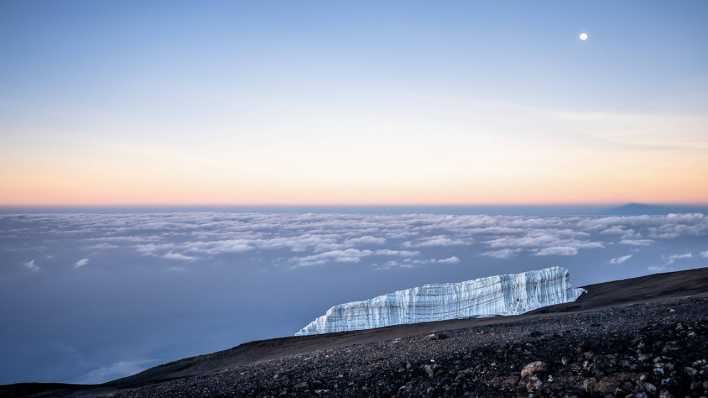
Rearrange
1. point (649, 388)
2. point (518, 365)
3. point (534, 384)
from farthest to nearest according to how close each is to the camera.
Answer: point (518, 365) → point (534, 384) → point (649, 388)

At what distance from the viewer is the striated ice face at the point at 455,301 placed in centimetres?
4128

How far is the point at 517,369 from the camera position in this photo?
8789 millimetres

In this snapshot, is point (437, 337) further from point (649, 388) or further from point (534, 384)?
point (649, 388)

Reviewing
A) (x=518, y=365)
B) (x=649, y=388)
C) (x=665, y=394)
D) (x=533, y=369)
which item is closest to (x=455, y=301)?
(x=518, y=365)

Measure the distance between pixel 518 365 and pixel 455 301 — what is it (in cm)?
3501

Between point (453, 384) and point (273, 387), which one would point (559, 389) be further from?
point (273, 387)

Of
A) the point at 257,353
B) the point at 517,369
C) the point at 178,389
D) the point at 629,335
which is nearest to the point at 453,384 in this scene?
the point at 517,369

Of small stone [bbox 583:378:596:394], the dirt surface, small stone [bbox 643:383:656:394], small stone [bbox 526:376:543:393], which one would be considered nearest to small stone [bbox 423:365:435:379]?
the dirt surface

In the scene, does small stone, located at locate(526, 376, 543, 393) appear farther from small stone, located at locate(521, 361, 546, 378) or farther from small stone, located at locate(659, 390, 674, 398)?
small stone, located at locate(659, 390, 674, 398)

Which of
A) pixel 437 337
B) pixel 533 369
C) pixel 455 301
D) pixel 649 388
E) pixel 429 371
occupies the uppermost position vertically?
pixel 649 388

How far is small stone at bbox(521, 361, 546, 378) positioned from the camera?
826 centimetres

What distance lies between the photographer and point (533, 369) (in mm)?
8297

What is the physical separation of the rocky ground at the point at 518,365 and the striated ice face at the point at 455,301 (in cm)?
2817

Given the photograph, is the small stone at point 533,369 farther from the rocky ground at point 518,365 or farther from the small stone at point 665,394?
the small stone at point 665,394
